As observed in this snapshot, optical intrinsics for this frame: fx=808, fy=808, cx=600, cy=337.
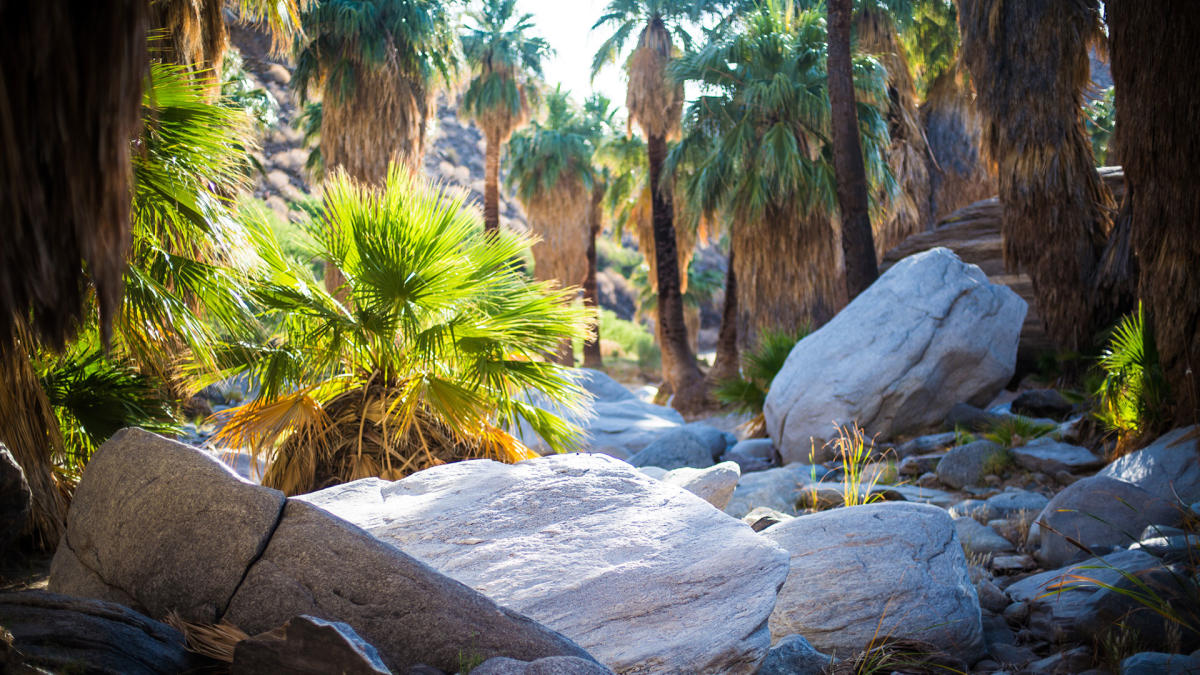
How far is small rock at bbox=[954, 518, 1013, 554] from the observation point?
5.72 meters

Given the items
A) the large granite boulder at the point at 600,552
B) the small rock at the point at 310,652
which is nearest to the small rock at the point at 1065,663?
the large granite boulder at the point at 600,552

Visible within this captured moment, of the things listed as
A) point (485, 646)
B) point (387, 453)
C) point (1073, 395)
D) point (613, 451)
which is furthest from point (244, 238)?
point (1073, 395)

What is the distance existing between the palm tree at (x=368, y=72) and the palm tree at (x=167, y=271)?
39.5 feet

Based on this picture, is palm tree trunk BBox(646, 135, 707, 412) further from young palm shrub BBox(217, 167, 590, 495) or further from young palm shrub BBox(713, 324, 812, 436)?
young palm shrub BBox(217, 167, 590, 495)

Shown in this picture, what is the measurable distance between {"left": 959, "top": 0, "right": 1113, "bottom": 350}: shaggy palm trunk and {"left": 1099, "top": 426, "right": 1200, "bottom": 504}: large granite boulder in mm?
5431

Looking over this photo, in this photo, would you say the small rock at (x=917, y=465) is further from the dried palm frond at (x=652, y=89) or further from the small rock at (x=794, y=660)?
the dried palm frond at (x=652, y=89)

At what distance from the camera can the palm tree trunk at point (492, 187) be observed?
23178mm

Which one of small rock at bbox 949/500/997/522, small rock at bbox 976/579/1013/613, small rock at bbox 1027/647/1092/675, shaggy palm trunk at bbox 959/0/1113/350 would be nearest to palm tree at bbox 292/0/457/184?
shaggy palm trunk at bbox 959/0/1113/350

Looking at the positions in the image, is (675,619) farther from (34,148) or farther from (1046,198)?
(1046,198)

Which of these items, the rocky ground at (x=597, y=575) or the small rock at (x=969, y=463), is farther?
the small rock at (x=969, y=463)

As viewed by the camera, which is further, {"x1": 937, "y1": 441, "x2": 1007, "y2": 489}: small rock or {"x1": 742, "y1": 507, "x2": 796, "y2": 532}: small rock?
{"x1": 937, "y1": 441, "x2": 1007, "y2": 489}: small rock

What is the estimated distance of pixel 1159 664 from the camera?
127 inches

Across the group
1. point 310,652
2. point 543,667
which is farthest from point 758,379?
point 310,652

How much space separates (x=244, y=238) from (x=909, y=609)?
181 inches
